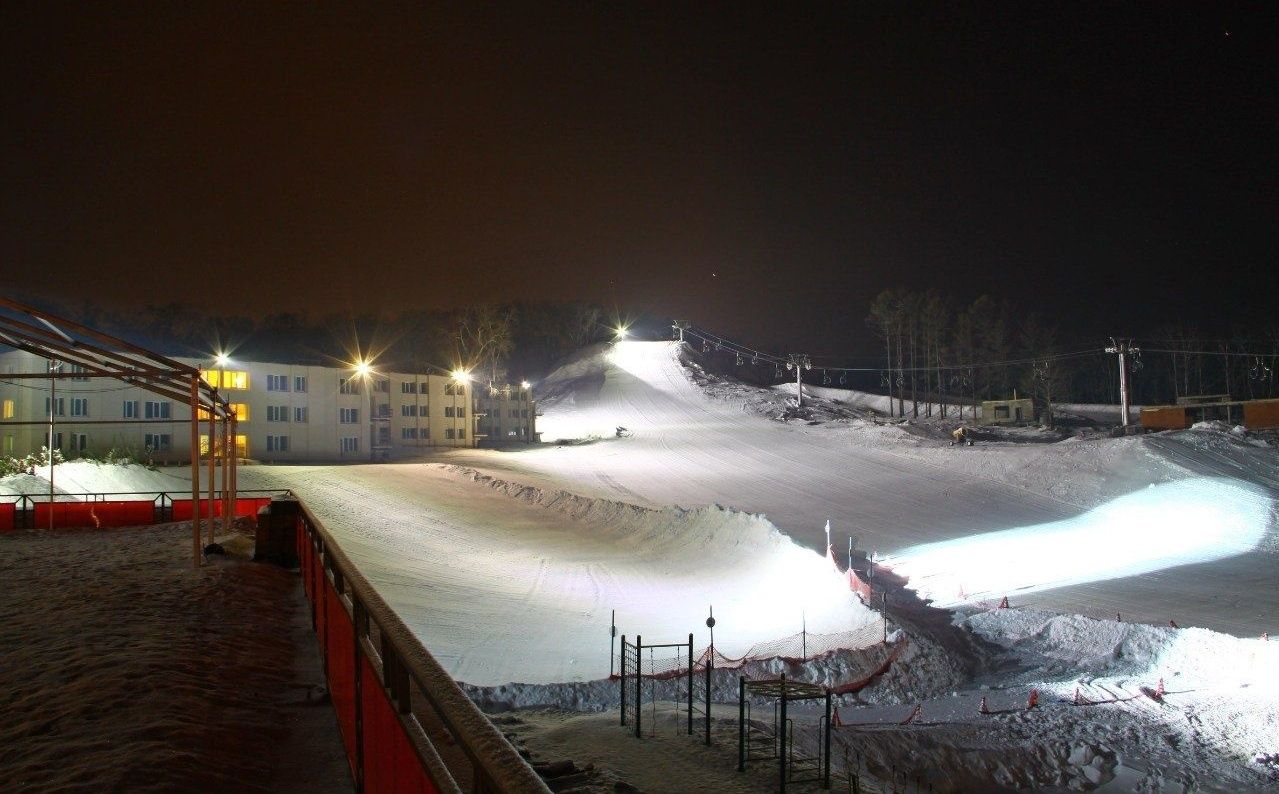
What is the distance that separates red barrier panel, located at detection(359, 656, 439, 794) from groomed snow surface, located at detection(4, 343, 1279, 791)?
8.94 metres

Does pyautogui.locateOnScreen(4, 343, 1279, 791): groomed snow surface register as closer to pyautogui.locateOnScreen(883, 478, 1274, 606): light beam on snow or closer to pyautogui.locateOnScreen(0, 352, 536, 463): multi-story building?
pyautogui.locateOnScreen(883, 478, 1274, 606): light beam on snow

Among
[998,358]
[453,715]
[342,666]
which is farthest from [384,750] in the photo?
[998,358]

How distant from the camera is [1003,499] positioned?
37.6m

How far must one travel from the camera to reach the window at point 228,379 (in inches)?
1713

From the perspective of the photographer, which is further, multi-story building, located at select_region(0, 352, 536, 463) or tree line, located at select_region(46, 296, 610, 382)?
tree line, located at select_region(46, 296, 610, 382)

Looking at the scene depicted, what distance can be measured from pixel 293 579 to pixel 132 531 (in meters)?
10.2

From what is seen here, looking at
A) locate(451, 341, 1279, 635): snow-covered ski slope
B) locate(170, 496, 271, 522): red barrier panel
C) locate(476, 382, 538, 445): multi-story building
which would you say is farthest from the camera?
locate(476, 382, 538, 445): multi-story building

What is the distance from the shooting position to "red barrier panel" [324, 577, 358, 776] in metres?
4.10

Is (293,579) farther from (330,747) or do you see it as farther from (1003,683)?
(1003,683)

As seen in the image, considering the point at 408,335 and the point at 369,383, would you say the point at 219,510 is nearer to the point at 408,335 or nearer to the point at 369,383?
the point at 369,383

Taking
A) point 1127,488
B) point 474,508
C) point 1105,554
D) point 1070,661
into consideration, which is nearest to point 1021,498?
point 1127,488

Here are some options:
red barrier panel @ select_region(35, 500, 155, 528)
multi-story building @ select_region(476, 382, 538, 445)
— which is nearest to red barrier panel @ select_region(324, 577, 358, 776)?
red barrier panel @ select_region(35, 500, 155, 528)

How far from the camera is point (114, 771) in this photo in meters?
4.12

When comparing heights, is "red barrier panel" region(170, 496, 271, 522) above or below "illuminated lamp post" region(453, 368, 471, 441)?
below
